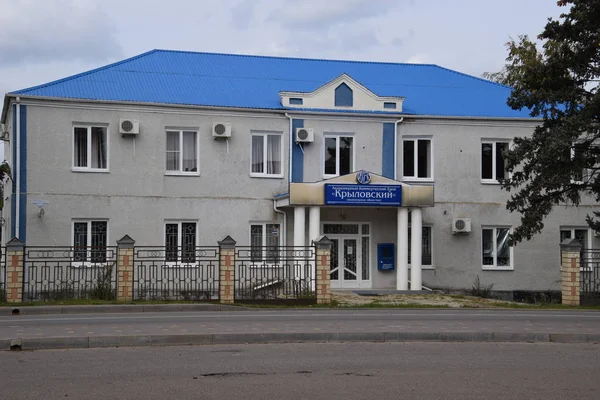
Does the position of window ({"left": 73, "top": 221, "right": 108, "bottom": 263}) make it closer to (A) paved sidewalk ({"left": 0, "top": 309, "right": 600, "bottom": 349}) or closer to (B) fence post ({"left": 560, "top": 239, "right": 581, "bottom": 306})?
(A) paved sidewalk ({"left": 0, "top": 309, "right": 600, "bottom": 349})

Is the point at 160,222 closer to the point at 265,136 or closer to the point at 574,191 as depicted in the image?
the point at 265,136

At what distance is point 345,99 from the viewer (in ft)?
102

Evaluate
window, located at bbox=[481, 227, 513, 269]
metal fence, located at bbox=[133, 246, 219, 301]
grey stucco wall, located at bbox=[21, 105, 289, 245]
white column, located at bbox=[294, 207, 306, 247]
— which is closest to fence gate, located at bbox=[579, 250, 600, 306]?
window, located at bbox=[481, 227, 513, 269]

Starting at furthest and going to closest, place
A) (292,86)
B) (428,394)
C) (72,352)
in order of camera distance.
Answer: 1. (292,86)
2. (72,352)
3. (428,394)

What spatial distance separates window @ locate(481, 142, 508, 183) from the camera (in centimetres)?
3200

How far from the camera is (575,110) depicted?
85.1 feet

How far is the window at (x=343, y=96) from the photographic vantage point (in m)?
30.8

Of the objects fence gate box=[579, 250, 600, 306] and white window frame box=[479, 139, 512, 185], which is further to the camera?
white window frame box=[479, 139, 512, 185]

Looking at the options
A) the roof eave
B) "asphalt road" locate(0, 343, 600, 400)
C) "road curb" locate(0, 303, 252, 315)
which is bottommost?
"road curb" locate(0, 303, 252, 315)

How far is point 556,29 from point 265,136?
35.0 feet

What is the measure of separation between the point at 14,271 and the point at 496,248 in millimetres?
17951

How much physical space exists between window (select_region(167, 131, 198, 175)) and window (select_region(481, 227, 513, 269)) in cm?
1135

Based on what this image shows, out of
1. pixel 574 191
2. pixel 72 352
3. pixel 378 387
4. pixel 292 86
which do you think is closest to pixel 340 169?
pixel 292 86

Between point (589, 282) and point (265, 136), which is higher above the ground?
point (265, 136)
